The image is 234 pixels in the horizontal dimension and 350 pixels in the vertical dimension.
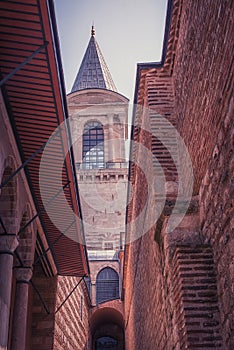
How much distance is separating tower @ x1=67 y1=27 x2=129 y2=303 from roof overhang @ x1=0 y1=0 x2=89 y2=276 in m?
19.8

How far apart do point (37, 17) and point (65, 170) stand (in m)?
3.21

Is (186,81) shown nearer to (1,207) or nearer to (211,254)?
(211,254)

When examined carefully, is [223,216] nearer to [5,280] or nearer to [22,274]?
[5,280]

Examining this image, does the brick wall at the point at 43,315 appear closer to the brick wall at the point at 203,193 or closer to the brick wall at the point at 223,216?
the brick wall at the point at 203,193

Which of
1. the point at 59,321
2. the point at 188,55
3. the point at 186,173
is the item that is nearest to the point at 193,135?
the point at 186,173

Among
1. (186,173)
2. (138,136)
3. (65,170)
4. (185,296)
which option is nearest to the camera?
(185,296)

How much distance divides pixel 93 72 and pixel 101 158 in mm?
6468

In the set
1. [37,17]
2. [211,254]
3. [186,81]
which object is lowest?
[211,254]

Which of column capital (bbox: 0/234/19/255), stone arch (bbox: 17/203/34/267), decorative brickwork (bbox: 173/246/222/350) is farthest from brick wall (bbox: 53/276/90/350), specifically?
decorative brickwork (bbox: 173/246/222/350)

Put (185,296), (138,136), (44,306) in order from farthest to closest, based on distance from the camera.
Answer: (44,306), (138,136), (185,296)

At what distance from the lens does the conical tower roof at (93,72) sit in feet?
104

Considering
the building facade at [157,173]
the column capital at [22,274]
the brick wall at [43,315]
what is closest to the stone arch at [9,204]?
the building facade at [157,173]

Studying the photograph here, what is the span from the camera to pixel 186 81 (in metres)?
6.36

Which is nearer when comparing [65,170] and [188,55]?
[188,55]
